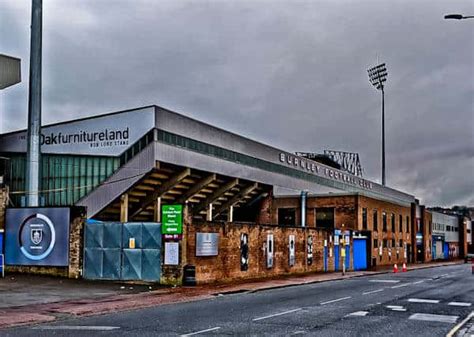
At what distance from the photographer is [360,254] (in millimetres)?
55969

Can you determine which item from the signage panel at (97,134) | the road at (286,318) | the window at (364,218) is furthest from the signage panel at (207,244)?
the window at (364,218)

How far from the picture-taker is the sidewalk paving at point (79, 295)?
18.9m

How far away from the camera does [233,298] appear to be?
24.8m

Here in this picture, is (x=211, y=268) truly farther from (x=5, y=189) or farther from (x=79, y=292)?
(x=5, y=189)

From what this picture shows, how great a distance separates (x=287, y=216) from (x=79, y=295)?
4100cm

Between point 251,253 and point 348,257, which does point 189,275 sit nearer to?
point 251,253

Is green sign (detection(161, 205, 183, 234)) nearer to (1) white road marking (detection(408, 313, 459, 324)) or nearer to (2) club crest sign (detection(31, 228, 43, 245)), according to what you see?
(2) club crest sign (detection(31, 228, 43, 245))

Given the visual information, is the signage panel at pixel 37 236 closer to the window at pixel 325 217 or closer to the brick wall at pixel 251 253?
the brick wall at pixel 251 253

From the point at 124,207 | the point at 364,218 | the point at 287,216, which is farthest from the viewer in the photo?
the point at 287,216

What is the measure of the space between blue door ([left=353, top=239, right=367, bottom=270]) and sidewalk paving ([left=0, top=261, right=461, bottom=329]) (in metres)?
22.5

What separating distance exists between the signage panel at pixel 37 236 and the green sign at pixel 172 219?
4.61 metres

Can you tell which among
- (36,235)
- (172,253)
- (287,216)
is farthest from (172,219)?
(287,216)

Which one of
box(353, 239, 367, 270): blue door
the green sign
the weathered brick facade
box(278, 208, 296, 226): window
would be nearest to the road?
the green sign

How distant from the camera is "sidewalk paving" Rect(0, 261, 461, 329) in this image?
18.9 m
